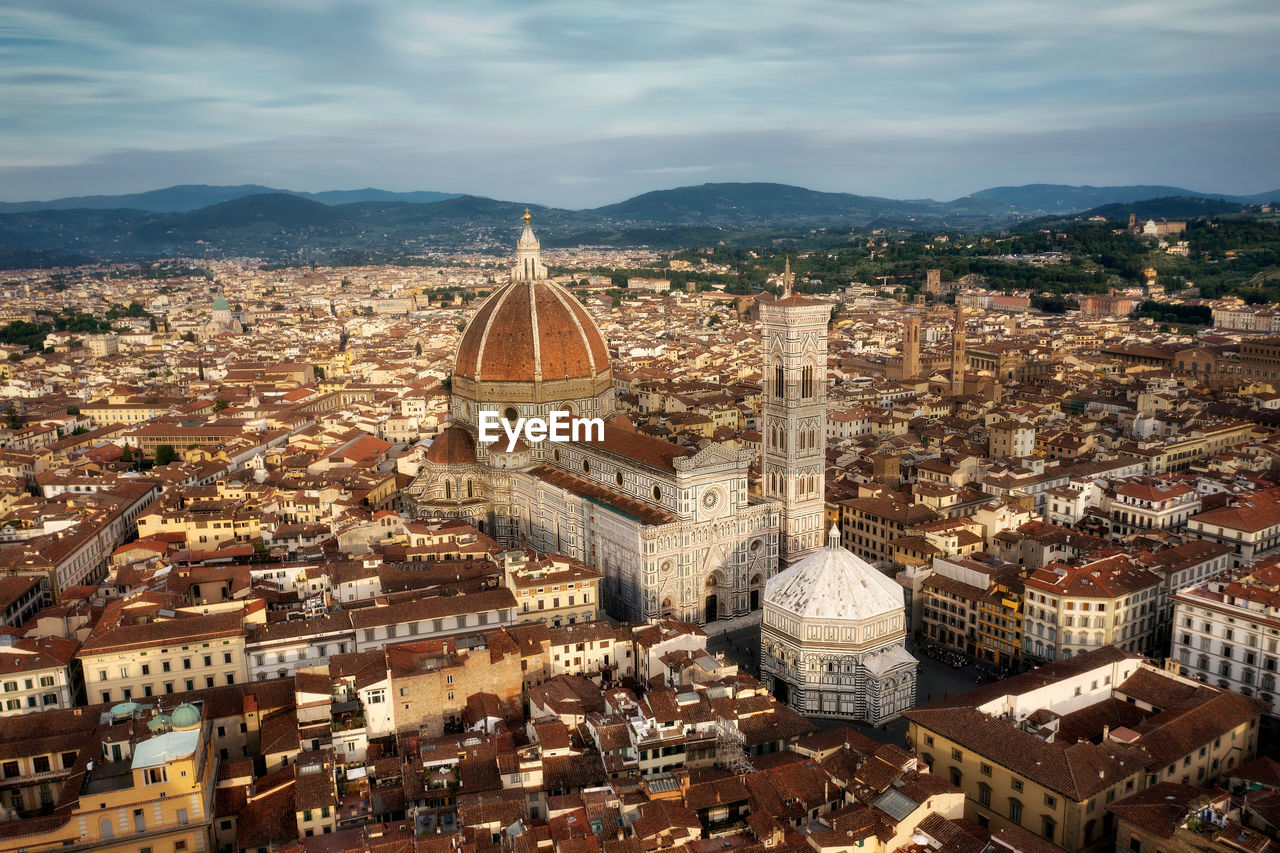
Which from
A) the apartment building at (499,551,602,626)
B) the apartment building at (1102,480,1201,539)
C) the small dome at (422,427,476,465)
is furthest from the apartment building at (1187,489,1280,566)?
the small dome at (422,427,476,465)

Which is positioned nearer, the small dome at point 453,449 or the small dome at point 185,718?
the small dome at point 185,718

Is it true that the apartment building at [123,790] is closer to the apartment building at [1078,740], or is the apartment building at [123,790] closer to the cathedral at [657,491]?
the cathedral at [657,491]

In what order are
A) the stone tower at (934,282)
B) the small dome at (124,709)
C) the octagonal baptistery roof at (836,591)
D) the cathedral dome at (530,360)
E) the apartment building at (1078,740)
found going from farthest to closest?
the stone tower at (934,282), the cathedral dome at (530,360), the octagonal baptistery roof at (836,591), the small dome at (124,709), the apartment building at (1078,740)

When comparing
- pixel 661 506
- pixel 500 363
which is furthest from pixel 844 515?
pixel 500 363

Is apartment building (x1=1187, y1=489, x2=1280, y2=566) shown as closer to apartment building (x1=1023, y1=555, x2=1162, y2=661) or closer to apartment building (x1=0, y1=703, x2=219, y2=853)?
apartment building (x1=1023, y1=555, x2=1162, y2=661)

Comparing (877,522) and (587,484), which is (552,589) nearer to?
(587,484)

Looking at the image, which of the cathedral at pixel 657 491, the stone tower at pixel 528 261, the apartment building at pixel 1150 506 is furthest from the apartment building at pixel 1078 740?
the stone tower at pixel 528 261

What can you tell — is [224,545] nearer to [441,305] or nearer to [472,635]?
[472,635]
